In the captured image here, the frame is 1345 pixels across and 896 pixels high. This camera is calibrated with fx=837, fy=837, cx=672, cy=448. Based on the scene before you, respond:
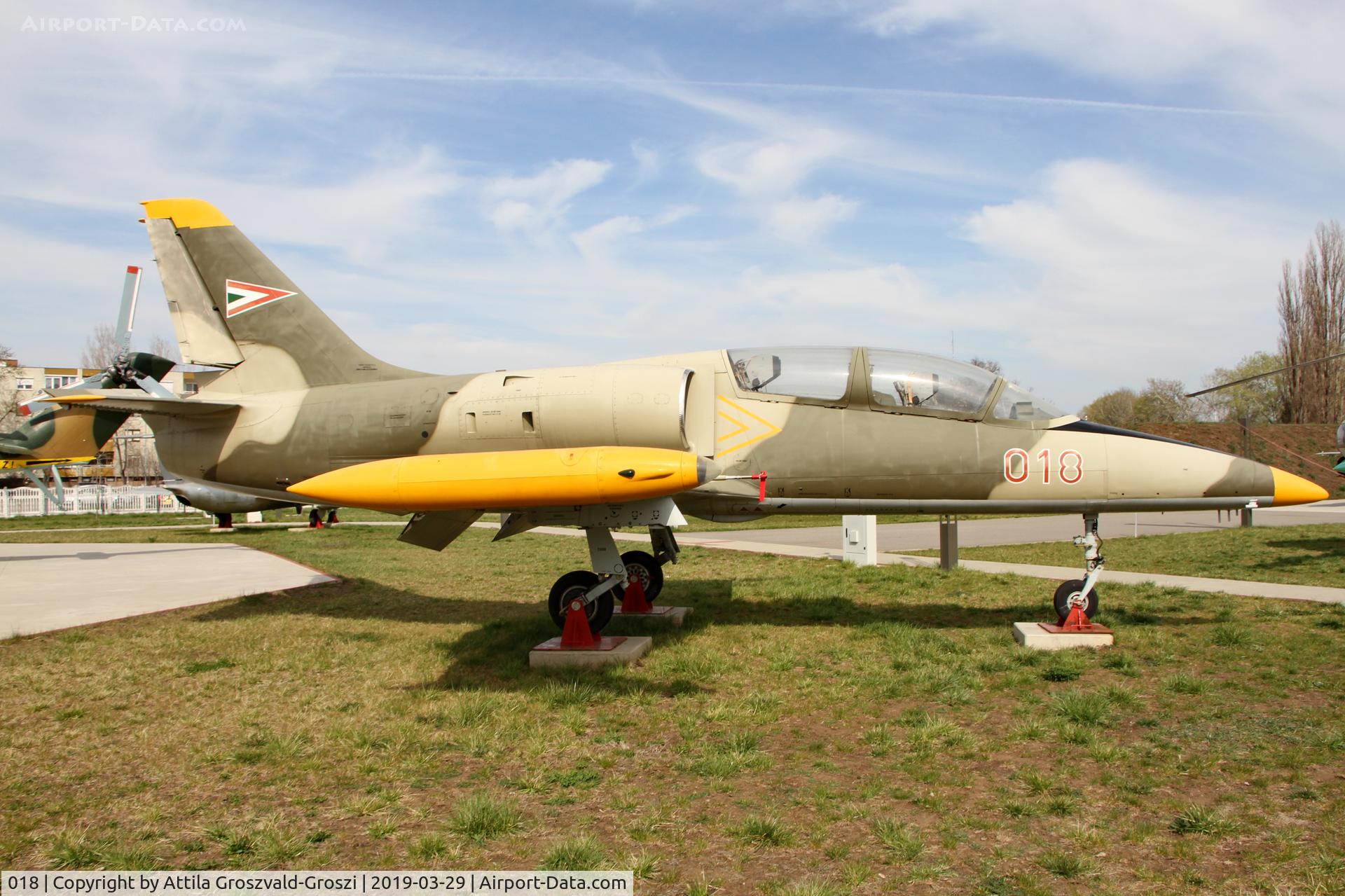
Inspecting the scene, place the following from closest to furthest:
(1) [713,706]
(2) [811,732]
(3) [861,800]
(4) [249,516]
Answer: (3) [861,800]
(2) [811,732]
(1) [713,706]
(4) [249,516]

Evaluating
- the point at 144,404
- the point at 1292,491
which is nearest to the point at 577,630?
the point at 144,404

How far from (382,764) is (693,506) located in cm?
469

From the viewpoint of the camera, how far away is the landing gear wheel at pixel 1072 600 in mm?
8906

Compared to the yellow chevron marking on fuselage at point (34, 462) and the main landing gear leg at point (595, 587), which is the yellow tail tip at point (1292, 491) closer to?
the main landing gear leg at point (595, 587)

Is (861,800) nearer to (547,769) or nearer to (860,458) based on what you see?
(547,769)

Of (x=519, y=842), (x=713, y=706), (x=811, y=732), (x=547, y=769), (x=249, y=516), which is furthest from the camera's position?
(x=249, y=516)

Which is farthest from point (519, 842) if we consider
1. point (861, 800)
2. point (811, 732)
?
point (811, 732)

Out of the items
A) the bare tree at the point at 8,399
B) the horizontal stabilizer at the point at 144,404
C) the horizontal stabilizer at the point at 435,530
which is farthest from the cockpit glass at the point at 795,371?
the bare tree at the point at 8,399

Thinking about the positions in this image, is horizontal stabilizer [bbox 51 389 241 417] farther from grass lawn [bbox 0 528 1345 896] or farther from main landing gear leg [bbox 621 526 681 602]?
main landing gear leg [bbox 621 526 681 602]

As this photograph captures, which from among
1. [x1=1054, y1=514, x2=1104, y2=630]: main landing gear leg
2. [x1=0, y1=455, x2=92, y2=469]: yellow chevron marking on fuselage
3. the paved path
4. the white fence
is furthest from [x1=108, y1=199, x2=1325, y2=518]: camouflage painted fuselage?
the white fence

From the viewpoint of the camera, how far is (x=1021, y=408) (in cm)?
906

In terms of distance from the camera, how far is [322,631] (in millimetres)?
10094

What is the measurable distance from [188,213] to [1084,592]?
40.0 feet

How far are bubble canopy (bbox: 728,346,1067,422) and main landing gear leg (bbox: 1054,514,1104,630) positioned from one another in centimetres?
132
